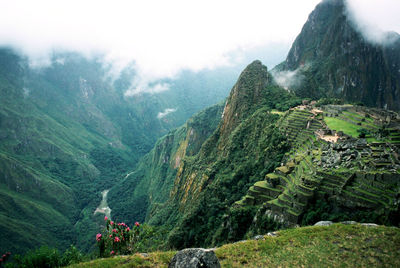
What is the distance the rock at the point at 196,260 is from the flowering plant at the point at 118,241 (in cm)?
1130

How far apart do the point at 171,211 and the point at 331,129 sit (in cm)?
7540

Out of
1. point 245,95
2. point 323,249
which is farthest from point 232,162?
point 323,249

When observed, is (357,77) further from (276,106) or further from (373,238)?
(373,238)

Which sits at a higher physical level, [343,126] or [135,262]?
[135,262]

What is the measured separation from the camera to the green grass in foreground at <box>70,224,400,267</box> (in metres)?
17.1

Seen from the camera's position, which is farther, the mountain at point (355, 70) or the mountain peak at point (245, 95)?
the mountain at point (355, 70)

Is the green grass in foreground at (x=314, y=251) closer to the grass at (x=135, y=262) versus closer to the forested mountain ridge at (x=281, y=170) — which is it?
the grass at (x=135, y=262)

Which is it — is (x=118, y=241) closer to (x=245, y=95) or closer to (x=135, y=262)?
(x=135, y=262)

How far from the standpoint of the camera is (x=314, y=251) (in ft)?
60.7

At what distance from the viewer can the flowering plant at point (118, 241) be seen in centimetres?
2311

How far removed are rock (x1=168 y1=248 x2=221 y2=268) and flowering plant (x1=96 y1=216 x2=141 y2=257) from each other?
11299 millimetres

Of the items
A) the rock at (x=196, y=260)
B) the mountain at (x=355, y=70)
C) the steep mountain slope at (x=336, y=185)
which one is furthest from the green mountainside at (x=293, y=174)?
the mountain at (x=355, y=70)

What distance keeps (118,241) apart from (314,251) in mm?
16586

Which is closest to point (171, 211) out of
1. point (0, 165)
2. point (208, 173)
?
point (208, 173)
